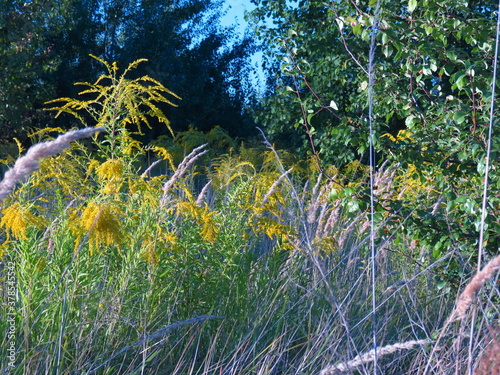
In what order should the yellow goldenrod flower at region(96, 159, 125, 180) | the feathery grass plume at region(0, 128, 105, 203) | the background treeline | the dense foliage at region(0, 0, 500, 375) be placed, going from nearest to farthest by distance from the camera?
the feathery grass plume at region(0, 128, 105, 203)
the dense foliage at region(0, 0, 500, 375)
the yellow goldenrod flower at region(96, 159, 125, 180)
the background treeline

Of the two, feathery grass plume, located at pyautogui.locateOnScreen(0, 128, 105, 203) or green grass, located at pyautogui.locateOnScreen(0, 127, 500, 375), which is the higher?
feathery grass plume, located at pyautogui.locateOnScreen(0, 128, 105, 203)

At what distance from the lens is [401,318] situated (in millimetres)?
3205

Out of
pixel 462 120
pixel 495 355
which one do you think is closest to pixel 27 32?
pixel 462 120

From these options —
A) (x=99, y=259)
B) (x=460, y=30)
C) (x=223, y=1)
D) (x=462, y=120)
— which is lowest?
(x=99, y=259)

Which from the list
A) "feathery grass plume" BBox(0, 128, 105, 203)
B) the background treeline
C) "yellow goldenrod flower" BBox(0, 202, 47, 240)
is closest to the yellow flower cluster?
"yellow goldenrod flower" BBox(0, 202, 47, 240)

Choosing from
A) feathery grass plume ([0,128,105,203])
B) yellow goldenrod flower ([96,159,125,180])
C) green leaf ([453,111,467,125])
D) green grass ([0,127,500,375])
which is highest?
feathery grass plume ([0,128,105,203])

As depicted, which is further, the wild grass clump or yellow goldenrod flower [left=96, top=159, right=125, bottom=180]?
yellow goldenrod flower [left=96, top=159, right=125, bottom=180]

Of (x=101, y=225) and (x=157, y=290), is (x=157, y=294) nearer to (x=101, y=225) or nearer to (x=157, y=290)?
(x=157, y=290)

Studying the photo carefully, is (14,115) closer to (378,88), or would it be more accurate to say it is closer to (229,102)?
(229,102)

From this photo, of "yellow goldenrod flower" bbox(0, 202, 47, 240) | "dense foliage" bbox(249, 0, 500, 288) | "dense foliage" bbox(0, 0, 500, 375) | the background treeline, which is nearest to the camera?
"yellow goldenrod flower" bbox(0, 202, 47, 240)

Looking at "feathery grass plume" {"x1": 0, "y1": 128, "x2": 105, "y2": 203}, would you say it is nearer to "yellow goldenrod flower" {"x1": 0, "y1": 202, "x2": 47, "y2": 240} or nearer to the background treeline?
"yellow goldenrod flower" {"x1": 0, "y1": 202, "x2": 47, "y2": 240}

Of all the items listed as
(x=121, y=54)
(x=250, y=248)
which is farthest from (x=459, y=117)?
(x=121, y=54)

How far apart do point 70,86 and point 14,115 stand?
2.12m

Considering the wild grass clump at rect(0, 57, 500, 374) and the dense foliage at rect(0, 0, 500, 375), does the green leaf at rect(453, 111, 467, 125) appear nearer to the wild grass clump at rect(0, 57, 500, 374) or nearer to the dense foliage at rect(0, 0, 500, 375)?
the dense foliage at rect(0, 0, 500, 375)
